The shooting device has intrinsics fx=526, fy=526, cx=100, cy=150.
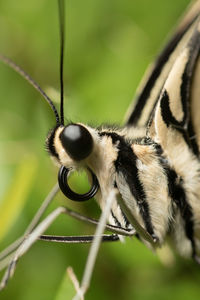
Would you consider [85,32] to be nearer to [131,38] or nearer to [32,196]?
[131,38]

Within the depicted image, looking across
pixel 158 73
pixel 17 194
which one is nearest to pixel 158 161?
pixel 158 73

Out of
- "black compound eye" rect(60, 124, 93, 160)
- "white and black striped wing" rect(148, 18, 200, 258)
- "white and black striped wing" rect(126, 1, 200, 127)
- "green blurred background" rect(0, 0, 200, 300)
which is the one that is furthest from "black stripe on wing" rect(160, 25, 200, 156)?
"green blurred background" rect(0, 0, 200, 300)

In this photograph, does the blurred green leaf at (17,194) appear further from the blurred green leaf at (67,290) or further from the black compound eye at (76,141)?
the black compound eye at (76,141)

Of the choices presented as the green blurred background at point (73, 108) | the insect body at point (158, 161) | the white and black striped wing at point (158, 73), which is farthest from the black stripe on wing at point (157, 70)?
the green blurred background at point (73, 108)

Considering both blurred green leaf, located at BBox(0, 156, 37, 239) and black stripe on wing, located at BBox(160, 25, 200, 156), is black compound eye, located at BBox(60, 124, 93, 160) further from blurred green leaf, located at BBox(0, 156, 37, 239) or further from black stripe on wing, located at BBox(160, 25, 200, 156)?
blurred green leaf, located at BBox(0, 156, 37, 239)

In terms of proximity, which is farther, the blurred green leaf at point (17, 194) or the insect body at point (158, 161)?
the blurred green leaf at point (17, 194)
